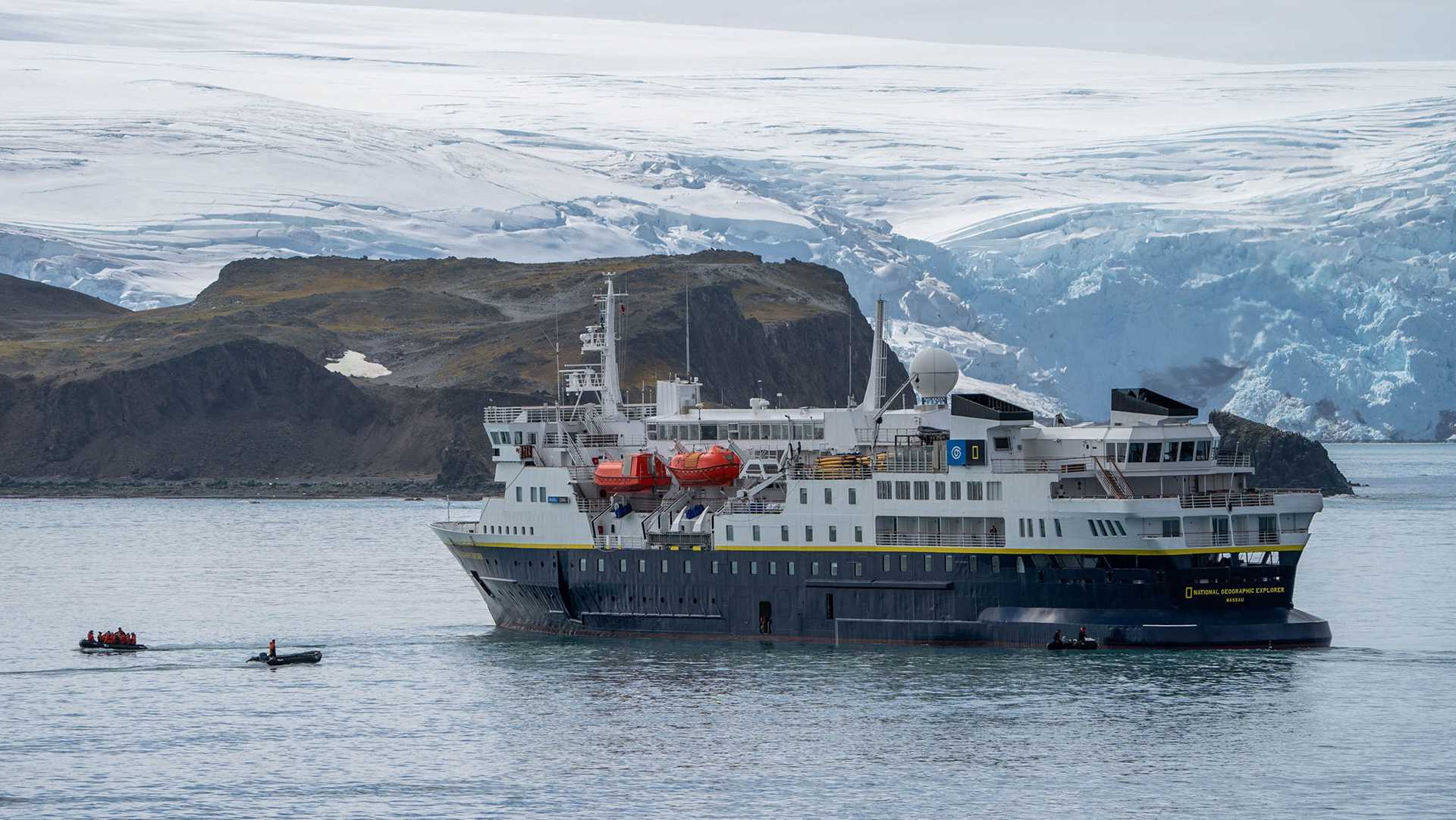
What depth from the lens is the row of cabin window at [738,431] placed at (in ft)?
177

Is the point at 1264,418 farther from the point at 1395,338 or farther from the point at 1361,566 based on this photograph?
the point at 1361,566

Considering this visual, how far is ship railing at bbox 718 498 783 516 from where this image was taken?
51.6 m

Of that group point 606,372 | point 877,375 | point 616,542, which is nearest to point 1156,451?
point 877,375

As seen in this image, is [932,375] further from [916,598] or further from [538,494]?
[538,494]

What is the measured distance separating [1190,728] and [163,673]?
25.3 meters

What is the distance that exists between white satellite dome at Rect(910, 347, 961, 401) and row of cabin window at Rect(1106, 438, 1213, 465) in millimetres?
6321

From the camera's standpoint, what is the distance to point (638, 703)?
45.4 m

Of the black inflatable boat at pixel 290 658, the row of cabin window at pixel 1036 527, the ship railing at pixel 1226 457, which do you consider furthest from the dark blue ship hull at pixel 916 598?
the black inflatable boat at pixel 290 658

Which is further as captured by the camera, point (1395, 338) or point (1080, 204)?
point (1080, 204)

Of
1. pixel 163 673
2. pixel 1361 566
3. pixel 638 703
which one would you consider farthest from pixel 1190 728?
pixel 1361 566

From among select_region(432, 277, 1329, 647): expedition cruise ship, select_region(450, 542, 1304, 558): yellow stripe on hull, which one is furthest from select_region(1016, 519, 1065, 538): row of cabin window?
select_region(450, 542, 1304, 558): yellow stripe on hull

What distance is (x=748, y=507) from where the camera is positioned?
51844mm

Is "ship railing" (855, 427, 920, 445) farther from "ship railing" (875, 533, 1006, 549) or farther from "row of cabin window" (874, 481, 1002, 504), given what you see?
"ship railing" (875, 533, 1006, 549)

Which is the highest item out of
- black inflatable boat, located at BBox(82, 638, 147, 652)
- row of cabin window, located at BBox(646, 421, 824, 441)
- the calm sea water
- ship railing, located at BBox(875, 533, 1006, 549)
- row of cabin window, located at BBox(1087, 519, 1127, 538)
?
row of cabin window, located at BBox(646, 421, 824, 441)
